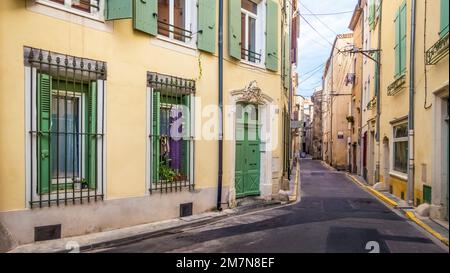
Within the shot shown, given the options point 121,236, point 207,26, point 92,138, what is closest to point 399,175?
point 207,26

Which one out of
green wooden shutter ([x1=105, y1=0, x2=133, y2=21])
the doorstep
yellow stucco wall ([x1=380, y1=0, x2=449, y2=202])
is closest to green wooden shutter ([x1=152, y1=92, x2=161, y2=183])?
the doorstep

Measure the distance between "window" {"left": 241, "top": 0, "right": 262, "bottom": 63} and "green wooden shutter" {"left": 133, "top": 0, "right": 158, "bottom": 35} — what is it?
3.56 metres

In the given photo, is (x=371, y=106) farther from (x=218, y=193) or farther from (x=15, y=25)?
(x=15, y=25)

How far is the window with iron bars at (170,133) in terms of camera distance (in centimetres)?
818

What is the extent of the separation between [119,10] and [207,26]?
2.79 meters

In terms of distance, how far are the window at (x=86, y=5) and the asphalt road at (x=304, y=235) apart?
4004mm

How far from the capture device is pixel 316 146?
180ft

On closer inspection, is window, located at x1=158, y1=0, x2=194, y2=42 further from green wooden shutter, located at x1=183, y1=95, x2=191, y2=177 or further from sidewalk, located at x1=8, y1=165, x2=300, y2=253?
sidewalk, located at x1=8, y1=165, x2=300, y2=253

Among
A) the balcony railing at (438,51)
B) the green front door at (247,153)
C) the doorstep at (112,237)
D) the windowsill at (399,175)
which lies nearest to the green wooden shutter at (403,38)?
the balcony railing at (438,51)

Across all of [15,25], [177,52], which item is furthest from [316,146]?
[15,25]

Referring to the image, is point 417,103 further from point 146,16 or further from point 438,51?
point 146,16

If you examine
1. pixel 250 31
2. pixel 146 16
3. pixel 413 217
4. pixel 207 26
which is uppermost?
pixel 250 31

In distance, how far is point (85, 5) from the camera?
6.97 metres

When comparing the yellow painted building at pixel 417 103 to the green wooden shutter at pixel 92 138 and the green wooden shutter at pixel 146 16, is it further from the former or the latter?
the green wooden shutter at pixel 92 138
